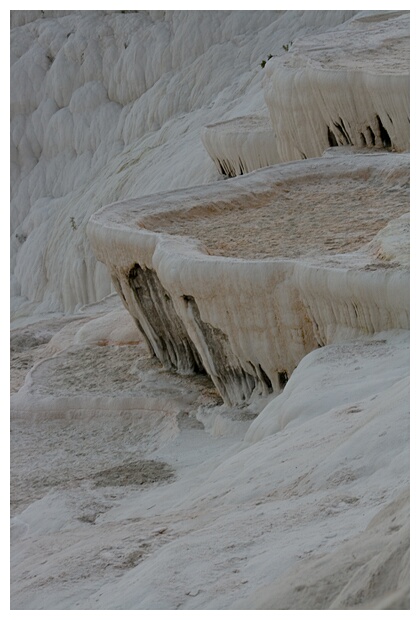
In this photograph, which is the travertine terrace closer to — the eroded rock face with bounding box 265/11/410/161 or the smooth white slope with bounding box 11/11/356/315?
the eroded rock face with bounding box 265/11/410/161

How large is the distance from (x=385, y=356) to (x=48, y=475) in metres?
2.90

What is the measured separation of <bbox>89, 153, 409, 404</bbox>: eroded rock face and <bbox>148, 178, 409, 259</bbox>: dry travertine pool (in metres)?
0.03

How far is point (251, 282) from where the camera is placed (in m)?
7.58

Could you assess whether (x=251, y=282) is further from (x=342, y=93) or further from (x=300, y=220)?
(x=342, y=93)

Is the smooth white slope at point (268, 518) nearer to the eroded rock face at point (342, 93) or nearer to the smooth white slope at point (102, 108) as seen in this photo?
the eroded rock face at point (342, 93)

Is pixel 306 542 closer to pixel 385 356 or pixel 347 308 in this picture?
pixel 385 356

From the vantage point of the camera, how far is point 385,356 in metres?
6.36

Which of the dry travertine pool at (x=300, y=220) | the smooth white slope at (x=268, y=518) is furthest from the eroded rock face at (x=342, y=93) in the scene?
the smooth white slope at (x=268, y=518)

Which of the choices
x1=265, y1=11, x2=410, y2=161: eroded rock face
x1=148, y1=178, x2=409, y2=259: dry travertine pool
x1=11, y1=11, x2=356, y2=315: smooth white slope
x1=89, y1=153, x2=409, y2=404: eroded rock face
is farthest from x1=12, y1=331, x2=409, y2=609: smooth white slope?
x1=11, y1=11, x2=356, y2=315: smooth white slope

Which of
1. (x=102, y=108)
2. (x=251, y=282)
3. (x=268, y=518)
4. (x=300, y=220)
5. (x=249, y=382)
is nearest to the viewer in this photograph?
(x=268, y=518)

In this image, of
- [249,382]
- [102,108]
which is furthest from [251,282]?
[102,108]

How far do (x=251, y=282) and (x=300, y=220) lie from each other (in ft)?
5.68

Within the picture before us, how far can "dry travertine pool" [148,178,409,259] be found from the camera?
27.3 feet

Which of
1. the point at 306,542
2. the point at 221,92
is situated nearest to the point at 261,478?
the point at 306,542
